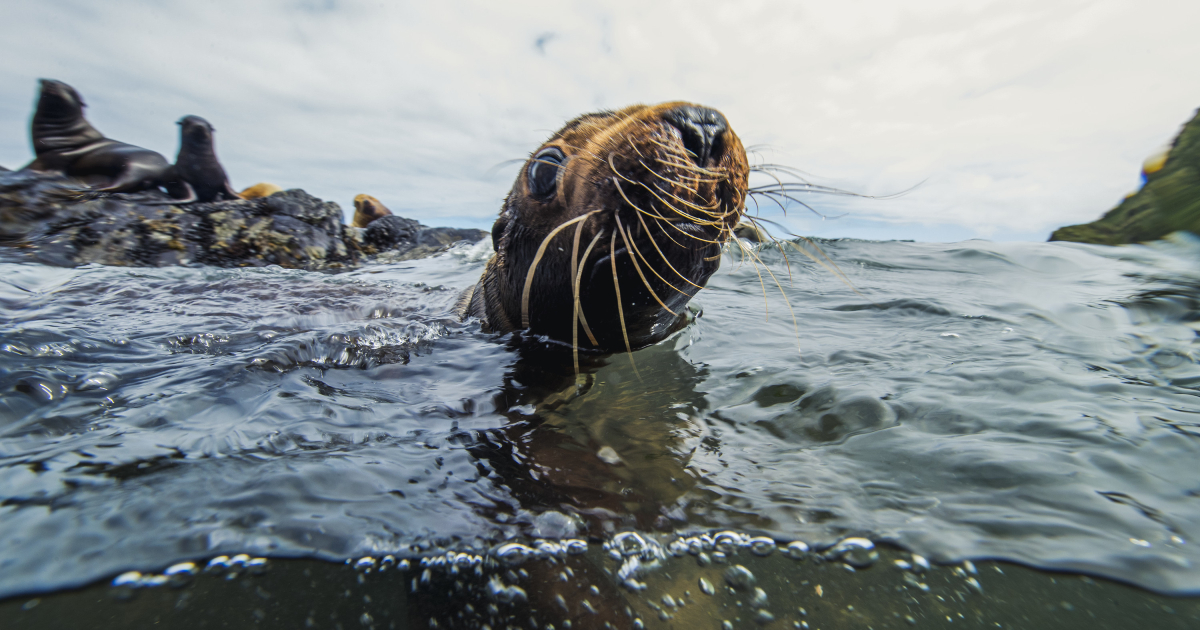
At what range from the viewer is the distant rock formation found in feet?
21.9

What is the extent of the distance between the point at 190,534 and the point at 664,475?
138cm

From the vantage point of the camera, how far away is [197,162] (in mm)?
8320

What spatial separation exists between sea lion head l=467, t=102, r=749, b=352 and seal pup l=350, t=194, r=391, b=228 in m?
9.52

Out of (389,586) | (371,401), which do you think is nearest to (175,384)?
(371,401)

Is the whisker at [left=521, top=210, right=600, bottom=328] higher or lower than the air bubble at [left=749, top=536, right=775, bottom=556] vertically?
higher

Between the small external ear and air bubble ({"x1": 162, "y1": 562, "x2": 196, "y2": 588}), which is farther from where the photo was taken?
the small external ear

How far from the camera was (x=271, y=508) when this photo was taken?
4.90 ft

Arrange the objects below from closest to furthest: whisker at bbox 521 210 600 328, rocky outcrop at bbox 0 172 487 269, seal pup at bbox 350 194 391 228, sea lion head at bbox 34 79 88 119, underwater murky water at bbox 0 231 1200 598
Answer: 1. underwater murky water at bbox 0 231 1200 598
2. whisker at bbox 521 210 600 328
3. rocky outcrop at bbox 0 172 487 269
4. sea lion head at bbox 34 79 88 119
5. seal pup at bbox 350 194 391 228

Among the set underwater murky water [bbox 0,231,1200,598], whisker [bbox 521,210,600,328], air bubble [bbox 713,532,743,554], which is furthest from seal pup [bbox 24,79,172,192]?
air bubble [bbox 713,532,743,554]

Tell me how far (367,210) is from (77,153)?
438cm

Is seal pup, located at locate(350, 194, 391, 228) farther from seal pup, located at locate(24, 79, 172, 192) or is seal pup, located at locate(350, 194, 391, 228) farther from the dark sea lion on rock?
seal pup, located at locate(24, 79, 172, 192)

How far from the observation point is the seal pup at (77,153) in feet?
25.3

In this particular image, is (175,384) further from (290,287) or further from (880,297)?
(880,297)

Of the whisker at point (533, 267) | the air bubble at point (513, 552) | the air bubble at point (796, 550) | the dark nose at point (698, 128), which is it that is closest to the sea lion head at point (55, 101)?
the whisker at point (533, 267)
